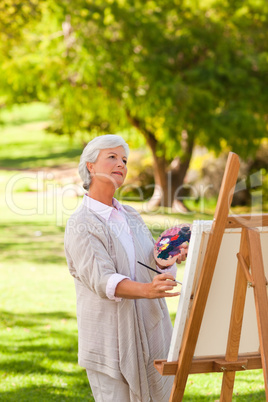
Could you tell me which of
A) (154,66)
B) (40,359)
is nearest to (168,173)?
(154,66)

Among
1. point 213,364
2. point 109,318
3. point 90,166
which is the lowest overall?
point 213,364

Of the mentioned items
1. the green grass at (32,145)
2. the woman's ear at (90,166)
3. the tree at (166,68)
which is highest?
the tree at (166,68)

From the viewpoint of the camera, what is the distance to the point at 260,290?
2.49 metres

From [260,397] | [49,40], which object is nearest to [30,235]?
[49,40]

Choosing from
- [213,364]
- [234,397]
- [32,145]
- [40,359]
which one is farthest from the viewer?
[32,145]

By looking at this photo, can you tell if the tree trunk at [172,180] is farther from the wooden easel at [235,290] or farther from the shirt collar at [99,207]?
the wooden easel at [235,290]

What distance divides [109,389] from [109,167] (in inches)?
42.0

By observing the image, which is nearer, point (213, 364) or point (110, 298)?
point (110, 298)

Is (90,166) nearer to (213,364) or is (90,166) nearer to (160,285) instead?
(160,285)

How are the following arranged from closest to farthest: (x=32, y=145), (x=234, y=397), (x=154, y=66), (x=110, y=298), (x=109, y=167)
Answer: (x=110, y=298), (x=109, y=167), (x=234, y=397), (x=154, y=66), (x=32, y=145)

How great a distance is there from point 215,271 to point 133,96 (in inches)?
495

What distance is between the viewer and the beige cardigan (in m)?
2.63

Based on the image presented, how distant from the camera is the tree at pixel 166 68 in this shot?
14.4 meters

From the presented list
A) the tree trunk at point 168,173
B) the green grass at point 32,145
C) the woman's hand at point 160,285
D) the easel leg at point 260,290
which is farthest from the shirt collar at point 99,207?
the green grass at point 32,145
